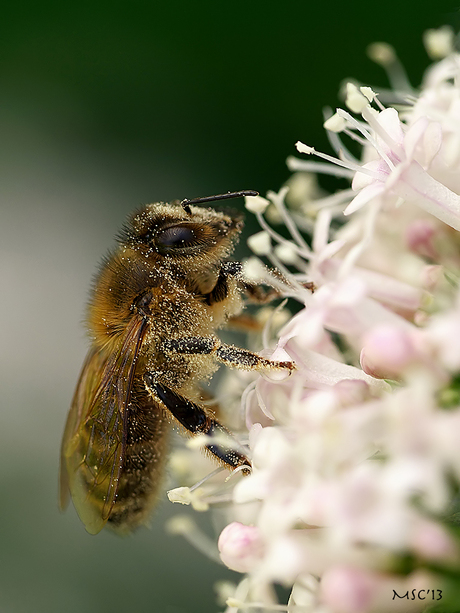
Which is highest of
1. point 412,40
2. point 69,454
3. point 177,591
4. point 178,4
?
point 178,4

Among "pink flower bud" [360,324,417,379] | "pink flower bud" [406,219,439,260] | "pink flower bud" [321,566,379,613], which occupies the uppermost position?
"pink flower bud" [360,324,417,379]

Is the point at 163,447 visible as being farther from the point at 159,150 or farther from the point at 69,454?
the point at 159,150

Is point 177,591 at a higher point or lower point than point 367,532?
lower

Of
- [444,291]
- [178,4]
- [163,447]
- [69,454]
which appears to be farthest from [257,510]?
[178,4]

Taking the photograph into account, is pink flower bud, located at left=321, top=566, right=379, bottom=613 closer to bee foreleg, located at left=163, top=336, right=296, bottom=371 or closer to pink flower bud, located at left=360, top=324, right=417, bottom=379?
pink flower bud, located at left=360, top=324, right=417, bottom=379

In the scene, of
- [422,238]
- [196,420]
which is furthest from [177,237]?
[422,238]

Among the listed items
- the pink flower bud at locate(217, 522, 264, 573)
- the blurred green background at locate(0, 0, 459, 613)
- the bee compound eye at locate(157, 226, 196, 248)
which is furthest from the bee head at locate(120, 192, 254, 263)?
the blurred green background at locate(0, 0, 459, 613)
